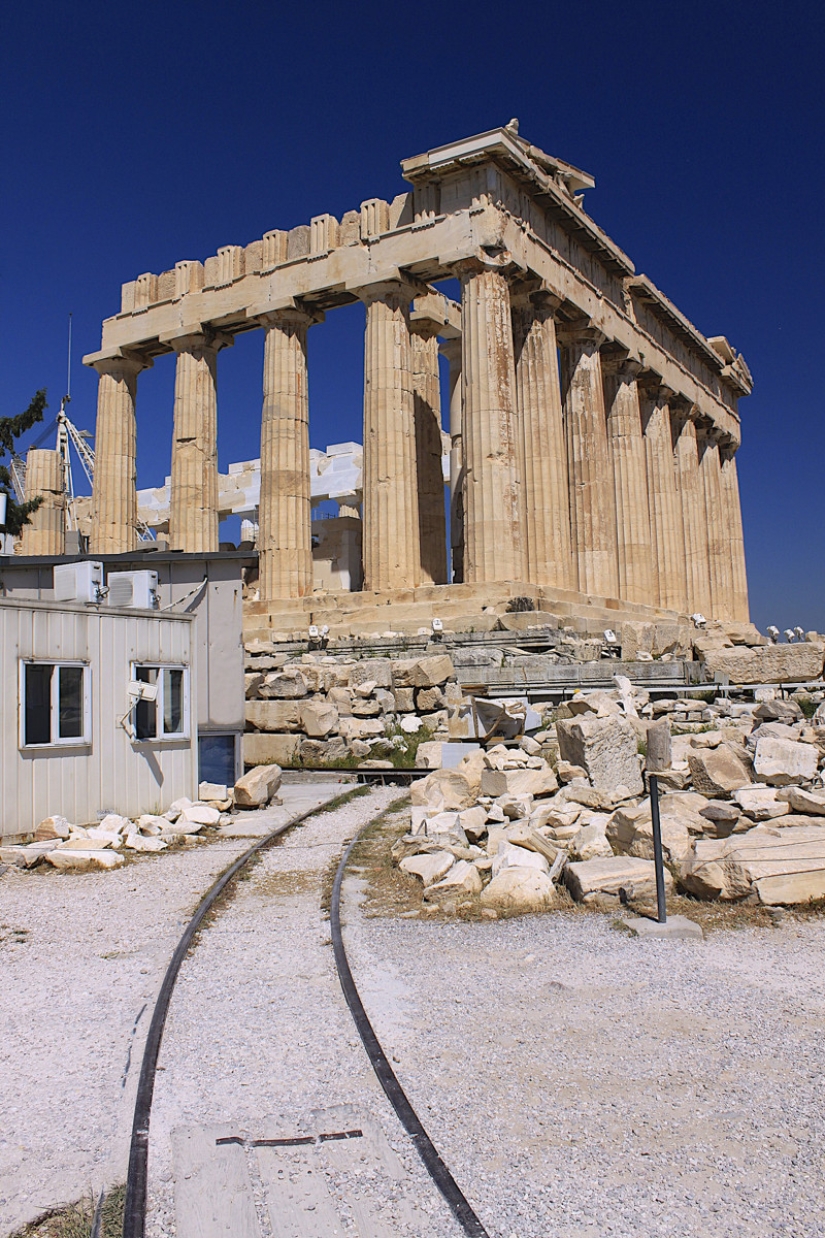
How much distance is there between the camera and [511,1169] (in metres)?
3.46

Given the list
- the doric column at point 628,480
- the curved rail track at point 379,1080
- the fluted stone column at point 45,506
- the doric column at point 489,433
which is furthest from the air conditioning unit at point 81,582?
the fluted stone column at point 45,506

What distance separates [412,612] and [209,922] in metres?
18.1

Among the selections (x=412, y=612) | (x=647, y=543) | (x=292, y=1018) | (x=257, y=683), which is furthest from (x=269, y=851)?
(x=647, y=543)

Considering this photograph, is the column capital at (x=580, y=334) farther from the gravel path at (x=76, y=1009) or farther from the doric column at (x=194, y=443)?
the gravel path at (x=76, y=1009)

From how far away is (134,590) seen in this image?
13.0 meters

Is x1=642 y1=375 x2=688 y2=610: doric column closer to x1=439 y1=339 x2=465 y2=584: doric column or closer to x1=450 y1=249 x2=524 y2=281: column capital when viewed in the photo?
x1=439 y1=339 x2=465 y2=584: doric column

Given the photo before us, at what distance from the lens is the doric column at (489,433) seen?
24797 millimetres

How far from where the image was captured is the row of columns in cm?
2534

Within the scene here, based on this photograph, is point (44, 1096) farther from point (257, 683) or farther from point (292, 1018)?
point (257, 683)

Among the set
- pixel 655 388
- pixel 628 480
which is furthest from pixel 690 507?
pixel 628 480

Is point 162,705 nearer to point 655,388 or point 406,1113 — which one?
point 406,1113

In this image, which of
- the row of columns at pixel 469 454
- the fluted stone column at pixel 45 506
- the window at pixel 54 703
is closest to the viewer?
the window at pixel 54 703

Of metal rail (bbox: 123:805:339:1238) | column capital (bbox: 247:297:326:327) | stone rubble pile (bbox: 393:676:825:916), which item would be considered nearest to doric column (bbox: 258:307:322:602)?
column capital (bbox: 247:297:326:327)

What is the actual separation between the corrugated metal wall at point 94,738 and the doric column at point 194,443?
1946 centimetres
